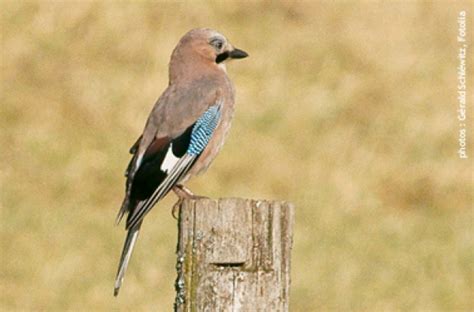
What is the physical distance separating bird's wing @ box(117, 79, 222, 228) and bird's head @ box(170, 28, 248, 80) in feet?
0.88

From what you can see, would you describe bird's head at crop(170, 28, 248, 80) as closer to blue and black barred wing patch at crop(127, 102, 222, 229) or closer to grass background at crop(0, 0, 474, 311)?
blue and black barred wing patch at crop(127, 102, 222, 229)

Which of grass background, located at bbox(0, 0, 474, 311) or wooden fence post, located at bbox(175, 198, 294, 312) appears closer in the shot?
wooden fence post, located at bbox(175, 198, 294, 312)

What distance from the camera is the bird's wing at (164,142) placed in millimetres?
8109

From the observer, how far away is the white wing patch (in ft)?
27.5

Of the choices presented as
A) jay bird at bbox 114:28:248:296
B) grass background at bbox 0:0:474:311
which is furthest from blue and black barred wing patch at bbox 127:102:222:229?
grass background at bbox 0:0:474:311

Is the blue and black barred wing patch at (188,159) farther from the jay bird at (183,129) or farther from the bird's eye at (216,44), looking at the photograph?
the bird's eye at (216,44)

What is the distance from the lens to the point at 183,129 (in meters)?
8.73

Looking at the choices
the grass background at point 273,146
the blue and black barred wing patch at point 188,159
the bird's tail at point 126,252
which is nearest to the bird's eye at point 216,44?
the blue and black barred wing patch at point 188,159

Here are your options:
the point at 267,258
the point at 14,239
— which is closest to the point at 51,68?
the point at 14,239

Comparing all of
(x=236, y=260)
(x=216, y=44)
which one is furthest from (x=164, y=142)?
(x=236, y=260)

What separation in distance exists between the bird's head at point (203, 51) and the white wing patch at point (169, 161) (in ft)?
3.55

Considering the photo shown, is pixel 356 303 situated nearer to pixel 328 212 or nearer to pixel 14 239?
pixel 328 212

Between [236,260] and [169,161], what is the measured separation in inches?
96.6

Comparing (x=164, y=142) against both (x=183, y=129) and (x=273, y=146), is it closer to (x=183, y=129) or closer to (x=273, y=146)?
(x=183, y=129)
